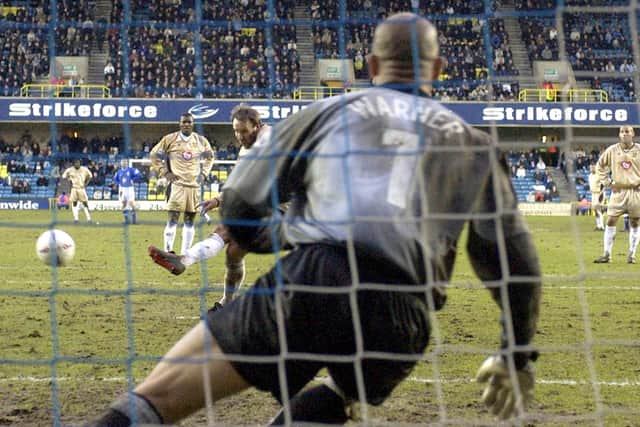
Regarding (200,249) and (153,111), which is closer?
(200,249)

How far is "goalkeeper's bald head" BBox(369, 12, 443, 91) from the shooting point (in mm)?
2730

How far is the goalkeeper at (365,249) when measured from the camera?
2.59 m

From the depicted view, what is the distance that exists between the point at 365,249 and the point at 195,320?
5475mm

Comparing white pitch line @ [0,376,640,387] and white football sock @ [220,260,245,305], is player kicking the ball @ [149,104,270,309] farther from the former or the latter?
white pitch line @ [0,376,640,387]

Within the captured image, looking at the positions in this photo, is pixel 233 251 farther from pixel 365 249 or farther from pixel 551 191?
pixel 551 191

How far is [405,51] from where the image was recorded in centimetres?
275

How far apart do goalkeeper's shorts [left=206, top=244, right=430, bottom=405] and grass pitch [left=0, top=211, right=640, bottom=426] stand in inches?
22.8

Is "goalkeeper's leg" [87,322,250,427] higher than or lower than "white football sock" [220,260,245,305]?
higher

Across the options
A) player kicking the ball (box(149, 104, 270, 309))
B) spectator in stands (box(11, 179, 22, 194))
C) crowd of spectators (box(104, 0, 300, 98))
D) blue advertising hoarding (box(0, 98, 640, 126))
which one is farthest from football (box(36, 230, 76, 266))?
spectator in stands (box(11, 179, 22, 194))

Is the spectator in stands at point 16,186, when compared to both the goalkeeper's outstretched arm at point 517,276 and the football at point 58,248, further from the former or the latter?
the goalkeeper's outstretched arm at point 517,276

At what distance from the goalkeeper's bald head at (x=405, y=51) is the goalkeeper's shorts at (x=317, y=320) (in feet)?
1.91

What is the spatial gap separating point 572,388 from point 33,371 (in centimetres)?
339

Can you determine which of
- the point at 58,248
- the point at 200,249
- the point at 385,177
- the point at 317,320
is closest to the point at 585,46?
the point at 200,249

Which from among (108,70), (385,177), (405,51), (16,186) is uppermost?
(405,51)
